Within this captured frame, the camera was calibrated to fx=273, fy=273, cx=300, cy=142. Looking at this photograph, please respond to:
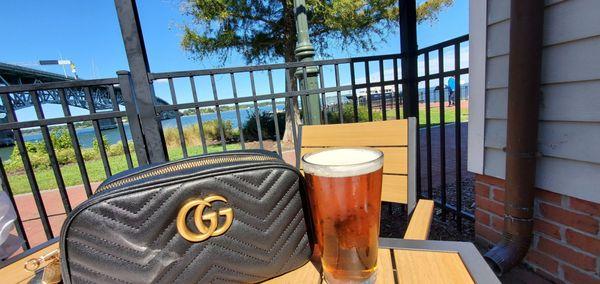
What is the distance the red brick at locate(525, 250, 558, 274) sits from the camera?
4.36 feet

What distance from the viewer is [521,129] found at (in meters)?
1.24

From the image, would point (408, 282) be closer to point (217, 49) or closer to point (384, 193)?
point (384, 193)

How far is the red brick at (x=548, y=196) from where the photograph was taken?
4.12ft

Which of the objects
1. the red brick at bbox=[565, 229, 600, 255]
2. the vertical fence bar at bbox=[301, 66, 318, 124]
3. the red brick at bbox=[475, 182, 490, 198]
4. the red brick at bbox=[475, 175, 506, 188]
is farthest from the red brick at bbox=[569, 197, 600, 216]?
the vertical fence bar at bbox=[301, 66, 318, 124]

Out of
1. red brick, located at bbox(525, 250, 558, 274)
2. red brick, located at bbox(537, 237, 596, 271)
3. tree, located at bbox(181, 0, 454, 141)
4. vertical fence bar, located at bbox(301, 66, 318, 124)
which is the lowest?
red brick, located at bbox(525, 250, 558, 274)

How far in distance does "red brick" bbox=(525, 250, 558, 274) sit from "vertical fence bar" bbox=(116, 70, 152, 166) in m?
2.37

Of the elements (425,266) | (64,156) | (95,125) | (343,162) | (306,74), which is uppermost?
(306,74)

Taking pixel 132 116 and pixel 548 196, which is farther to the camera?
pixel 132 116

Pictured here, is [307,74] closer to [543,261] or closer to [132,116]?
[132,116]

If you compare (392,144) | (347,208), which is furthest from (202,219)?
(392,144)

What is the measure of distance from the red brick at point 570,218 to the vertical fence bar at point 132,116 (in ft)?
7.64

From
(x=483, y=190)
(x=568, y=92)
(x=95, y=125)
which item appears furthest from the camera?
(x=95, y=125)

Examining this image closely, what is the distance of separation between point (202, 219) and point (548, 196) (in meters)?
1.56

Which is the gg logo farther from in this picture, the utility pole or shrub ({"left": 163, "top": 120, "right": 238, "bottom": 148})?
shrub ({"left": 163, "top": 120, "right": 238, "bottom": 148})
